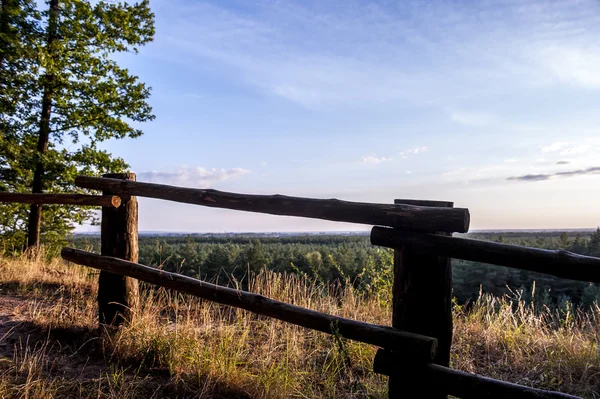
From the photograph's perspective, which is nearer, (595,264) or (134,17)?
(595,264)

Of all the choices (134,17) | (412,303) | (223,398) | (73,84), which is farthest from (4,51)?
(412,303)

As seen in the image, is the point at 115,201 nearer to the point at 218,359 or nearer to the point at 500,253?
the point at 218,359

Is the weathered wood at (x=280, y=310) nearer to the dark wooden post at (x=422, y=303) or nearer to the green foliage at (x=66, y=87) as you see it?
the dark wooden post at (x=422, y=303)

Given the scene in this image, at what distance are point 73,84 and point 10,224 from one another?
21.2ft

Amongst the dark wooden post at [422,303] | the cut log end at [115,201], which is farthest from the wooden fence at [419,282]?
the cut log end at [115,201]

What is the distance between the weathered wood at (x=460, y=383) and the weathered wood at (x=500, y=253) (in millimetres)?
661

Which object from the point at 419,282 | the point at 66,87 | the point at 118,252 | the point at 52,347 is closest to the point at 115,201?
the point at 118,252

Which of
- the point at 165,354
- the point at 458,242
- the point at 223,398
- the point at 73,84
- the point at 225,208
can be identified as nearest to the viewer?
the point at 458,242

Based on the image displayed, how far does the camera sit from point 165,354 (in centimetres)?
380

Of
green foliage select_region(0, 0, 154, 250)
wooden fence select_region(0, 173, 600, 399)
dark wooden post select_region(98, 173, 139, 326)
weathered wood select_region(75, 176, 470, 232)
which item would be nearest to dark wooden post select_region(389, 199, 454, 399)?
wooden fence select_region(0, 173, 600, 399)

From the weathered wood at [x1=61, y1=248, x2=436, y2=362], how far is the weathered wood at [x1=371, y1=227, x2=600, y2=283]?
21.9 inches

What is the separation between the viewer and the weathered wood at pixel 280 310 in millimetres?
2561

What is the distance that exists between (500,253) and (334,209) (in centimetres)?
108

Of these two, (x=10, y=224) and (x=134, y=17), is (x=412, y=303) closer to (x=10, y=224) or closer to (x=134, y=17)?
(x=134, y=17)
